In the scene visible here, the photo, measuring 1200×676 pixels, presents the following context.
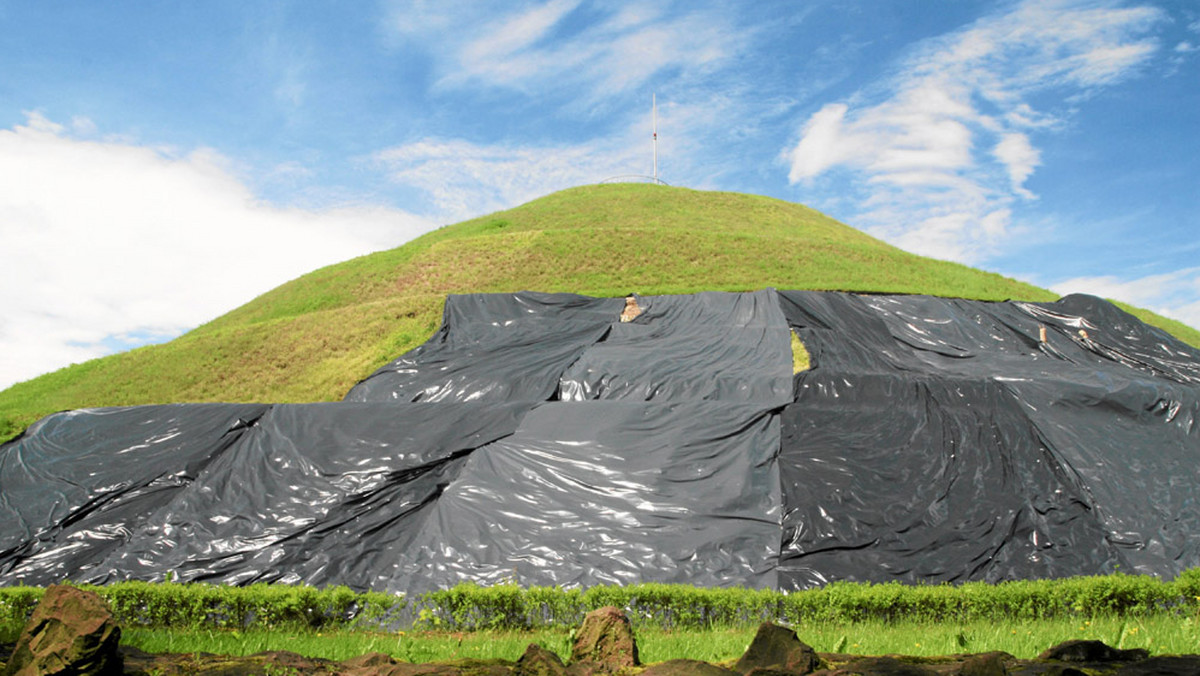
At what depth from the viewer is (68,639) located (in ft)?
13.0

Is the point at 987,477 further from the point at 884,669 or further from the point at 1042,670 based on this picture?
the point at 884,669

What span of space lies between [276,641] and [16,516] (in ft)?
21.7

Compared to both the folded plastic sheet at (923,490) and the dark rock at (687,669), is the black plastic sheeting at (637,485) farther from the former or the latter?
the dark rock at (687,669)

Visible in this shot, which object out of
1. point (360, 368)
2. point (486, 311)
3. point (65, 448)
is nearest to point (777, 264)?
point (486, 311)

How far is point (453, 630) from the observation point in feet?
23.4

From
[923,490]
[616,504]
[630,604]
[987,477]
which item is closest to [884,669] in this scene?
[630,604]

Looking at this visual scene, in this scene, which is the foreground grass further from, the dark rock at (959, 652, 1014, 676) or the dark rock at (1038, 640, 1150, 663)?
the dark rock at (959, 652, 1014, 676)

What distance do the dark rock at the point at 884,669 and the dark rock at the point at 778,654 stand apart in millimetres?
195

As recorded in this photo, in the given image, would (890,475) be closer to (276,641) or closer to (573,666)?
(573,666)

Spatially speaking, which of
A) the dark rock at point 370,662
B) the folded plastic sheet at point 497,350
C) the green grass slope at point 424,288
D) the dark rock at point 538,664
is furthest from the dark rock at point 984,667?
the green grass slope at point 424,288

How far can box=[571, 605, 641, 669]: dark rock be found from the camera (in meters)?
4.40

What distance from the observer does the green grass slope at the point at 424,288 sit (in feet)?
64.3

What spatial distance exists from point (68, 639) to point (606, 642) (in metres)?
2.97

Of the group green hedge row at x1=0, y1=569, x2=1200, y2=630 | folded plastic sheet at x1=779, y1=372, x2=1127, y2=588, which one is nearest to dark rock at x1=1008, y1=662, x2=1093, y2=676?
green hedge row at x1=0, y1=569, x2=1200, y2=630
